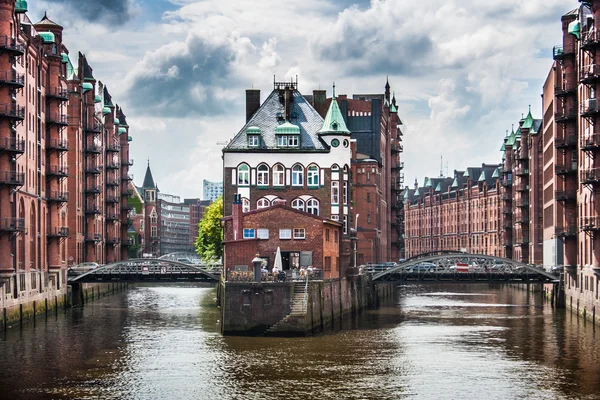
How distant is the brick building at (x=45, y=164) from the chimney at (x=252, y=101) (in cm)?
1706

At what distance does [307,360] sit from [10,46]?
99.1 ft

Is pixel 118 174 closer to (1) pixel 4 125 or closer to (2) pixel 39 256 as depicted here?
(2) pixel 39 256

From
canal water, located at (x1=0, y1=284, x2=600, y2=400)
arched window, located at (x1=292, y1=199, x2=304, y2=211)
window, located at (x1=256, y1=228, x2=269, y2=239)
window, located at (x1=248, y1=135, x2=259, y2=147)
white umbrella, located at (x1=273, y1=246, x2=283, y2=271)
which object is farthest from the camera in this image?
window, located at (x1=248, y1=135, x2=259, y2=147)

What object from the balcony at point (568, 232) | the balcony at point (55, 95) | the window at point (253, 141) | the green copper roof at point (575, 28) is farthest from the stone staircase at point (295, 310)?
A: the green copper roof at point (575, 28)

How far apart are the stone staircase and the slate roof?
33.4 metres

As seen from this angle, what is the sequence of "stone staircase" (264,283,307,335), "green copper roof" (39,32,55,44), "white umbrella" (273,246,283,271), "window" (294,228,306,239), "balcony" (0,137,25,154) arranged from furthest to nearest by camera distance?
1. "green copper roof" (39,32,55,44)
2. "window" (294,228,306,239)
3. "balcony" (0,137,25,154)
4. "white umbrella" (273,246,283,271)
5. "stone staircase" (264,283,307,335)

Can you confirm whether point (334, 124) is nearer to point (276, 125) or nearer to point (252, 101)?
point (276, 125)

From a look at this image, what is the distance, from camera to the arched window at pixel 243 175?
10206 cm

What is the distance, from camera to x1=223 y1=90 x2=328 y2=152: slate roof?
102062 mm

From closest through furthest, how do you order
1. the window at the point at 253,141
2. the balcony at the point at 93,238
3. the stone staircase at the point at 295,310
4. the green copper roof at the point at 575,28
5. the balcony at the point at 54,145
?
the stone staircase at the point at 295,310
the green copper roof at the point at 575,28
the balcony at the point at 54,145
the window at the point at 253,141
the balcony at the point at 93,238

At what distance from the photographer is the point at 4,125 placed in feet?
244

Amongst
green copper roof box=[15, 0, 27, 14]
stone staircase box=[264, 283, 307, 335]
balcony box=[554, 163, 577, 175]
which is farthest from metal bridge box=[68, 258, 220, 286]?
balcony box=[554, 163, 577, 175]

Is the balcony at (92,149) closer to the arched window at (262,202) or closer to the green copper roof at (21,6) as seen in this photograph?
the arched window at (262,202)

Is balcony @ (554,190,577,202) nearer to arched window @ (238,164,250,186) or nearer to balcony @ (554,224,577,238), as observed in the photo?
balcony @ (554,224,577,238)
